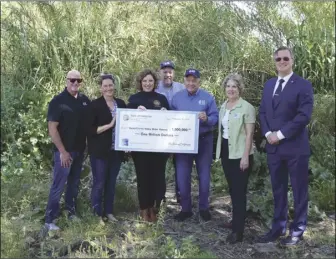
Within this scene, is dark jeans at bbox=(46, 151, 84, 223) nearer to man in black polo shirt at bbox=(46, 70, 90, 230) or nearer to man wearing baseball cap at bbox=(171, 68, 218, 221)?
man in black polo shirt at bbox=(46, 70, 90, 230)

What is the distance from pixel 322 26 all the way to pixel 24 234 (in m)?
5.88

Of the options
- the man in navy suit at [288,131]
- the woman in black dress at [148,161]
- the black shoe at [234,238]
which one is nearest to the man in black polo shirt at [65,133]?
the woman in black dress at [148,161]

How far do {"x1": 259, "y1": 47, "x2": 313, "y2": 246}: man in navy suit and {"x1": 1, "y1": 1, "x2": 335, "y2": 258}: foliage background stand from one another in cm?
140

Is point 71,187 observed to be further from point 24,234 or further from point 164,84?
point 164,84

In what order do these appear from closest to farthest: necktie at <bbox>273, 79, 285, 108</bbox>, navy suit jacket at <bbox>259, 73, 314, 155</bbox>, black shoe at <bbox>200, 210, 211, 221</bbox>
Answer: navy suit jacket at <bbox>259, 73, 314, 155</bbox>
necktie at <bbox>273, 79, 285, 108</bbox>
black shoe at <bbox>200, 210, 211, 221</bbox>

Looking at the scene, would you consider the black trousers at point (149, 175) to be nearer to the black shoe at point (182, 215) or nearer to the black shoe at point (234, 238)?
the black shoe at point (182, 215)

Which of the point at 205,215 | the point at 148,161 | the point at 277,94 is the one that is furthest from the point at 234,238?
the point at 277,94

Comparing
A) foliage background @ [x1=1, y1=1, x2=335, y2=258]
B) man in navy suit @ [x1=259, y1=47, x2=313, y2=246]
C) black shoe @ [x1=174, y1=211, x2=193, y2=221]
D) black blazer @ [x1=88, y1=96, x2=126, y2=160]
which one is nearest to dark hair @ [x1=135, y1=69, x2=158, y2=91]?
black blazer @ [x1=88, y1=96, x2=126, y2=160]

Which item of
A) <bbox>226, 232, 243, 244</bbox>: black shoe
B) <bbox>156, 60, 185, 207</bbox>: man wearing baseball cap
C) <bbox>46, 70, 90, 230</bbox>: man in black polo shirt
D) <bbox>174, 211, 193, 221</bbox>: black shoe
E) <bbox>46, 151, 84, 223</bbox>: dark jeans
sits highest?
<bbox>156, 60, 185, 207</bbox>: man wearing baseball cap

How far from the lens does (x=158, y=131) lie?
547 centimetres

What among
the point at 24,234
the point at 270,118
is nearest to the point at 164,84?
the point at 270,118

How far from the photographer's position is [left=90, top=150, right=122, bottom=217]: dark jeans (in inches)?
211

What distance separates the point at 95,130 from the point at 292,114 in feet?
7.01

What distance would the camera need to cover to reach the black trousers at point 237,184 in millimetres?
4961
